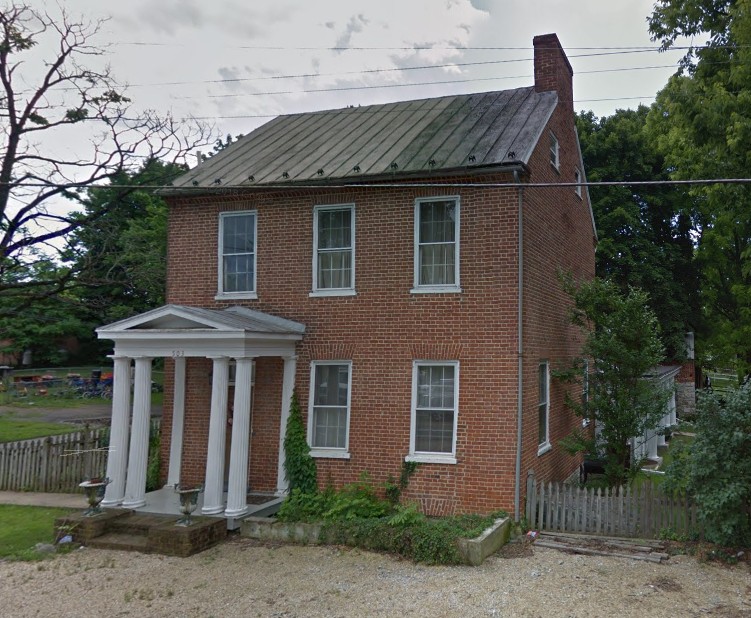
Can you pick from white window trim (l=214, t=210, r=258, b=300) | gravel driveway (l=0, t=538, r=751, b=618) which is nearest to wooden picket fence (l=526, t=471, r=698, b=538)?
Result: gravel driveway (l=0, t=538, r=751, b=618)

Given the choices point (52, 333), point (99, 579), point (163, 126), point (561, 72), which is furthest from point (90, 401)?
point (561, 72)

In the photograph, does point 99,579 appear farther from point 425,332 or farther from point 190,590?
point 425,332

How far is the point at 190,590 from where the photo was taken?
27.3 feet

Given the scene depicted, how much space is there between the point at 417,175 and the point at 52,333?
127 feet

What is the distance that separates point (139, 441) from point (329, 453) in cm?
363

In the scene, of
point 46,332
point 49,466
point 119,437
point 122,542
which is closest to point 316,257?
point 119,437

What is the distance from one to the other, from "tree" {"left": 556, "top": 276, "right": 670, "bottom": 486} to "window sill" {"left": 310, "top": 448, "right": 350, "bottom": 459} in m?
4.48

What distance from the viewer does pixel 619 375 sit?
489 inches

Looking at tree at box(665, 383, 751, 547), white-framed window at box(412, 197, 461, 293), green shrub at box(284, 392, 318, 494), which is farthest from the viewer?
green shrub at box(284, 392, 318, 494)

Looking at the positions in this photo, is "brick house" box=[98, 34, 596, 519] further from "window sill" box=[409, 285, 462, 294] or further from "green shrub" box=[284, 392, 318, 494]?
"green shrub" box=[284, 392, 318, 494]

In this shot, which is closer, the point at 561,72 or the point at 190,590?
the point at 190,590

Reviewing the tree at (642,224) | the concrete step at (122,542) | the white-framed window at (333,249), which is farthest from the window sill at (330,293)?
the tree at (642,224)

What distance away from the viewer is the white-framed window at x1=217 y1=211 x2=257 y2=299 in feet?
43.3

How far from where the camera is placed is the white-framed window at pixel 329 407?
12.0m
